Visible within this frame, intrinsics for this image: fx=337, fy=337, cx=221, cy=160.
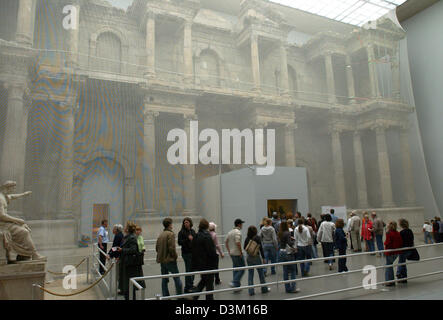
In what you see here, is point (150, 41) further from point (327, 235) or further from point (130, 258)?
point (130, 258)

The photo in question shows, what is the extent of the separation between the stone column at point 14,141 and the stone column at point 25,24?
170 cm

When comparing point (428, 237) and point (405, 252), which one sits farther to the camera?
point (428, 237)

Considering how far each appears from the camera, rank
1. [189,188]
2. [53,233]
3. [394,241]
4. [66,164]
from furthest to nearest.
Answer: [189,188], [66,164], [53,233], [394,241]

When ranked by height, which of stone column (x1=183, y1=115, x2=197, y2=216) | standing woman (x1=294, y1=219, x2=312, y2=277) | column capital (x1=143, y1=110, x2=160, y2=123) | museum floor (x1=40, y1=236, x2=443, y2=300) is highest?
column capital (x1=143, y1=110, x2=160, y2=123)

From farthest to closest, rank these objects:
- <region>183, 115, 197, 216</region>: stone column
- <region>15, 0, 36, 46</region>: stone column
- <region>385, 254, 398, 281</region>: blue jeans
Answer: <region>183, 115, 197, 216</region>: stone column
<region>15, 0, 36, 46</region>: stone column
<region>385, 254, 398, 281</region>: blue jeans

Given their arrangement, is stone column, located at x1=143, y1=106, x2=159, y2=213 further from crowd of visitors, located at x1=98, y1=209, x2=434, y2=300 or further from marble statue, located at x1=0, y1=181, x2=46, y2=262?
marble statue, located at x1=0, y1=181, x2=46, y2=262

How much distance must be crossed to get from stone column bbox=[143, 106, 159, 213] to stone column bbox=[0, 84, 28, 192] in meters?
4.61

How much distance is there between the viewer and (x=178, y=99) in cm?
1567

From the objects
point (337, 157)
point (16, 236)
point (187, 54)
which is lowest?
point (16, 236)

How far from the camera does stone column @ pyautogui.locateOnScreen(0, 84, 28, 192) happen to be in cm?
1145

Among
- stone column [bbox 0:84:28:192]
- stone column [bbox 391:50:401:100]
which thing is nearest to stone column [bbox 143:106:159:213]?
stone column [bbox 0:84:28:192]

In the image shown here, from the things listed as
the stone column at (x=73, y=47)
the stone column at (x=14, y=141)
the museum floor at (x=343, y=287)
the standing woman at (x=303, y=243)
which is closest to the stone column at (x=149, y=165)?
the stone column at (x=73, y=47)

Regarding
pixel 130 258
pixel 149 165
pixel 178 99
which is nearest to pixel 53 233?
pixel 149 165

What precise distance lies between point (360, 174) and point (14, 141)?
17.8m
